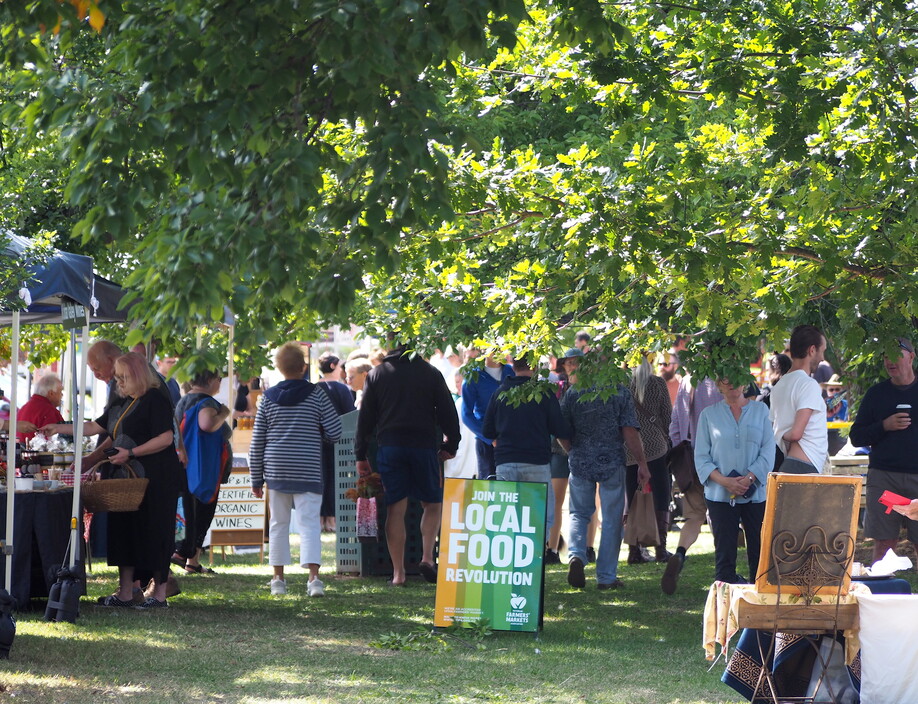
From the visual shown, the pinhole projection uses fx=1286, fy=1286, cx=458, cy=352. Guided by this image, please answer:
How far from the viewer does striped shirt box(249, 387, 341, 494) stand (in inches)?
399

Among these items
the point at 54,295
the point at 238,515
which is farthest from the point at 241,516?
the point at 54,295

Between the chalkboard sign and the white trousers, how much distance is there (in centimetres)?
219

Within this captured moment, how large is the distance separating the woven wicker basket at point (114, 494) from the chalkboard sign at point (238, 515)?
3431 millimetres

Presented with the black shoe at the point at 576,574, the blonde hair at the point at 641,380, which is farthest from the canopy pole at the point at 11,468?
the blonde hair at the point at 641,380

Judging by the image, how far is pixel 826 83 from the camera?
706cm

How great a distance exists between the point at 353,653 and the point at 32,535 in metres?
2.60

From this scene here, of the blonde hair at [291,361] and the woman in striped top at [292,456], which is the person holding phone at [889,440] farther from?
the blonde hair at [291,361]

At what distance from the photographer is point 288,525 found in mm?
10086

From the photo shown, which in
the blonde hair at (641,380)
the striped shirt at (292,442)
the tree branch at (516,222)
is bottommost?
the striped shirt at (292,442)

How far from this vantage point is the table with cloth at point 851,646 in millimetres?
5625

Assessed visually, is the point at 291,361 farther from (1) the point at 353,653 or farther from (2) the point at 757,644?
(2) the point at 757,644

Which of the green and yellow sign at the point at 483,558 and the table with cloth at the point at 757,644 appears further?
the green and yellow sign at the point at 483,558

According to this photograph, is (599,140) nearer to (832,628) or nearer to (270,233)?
(832,628)

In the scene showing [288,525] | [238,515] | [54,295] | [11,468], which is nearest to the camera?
[11,468]
